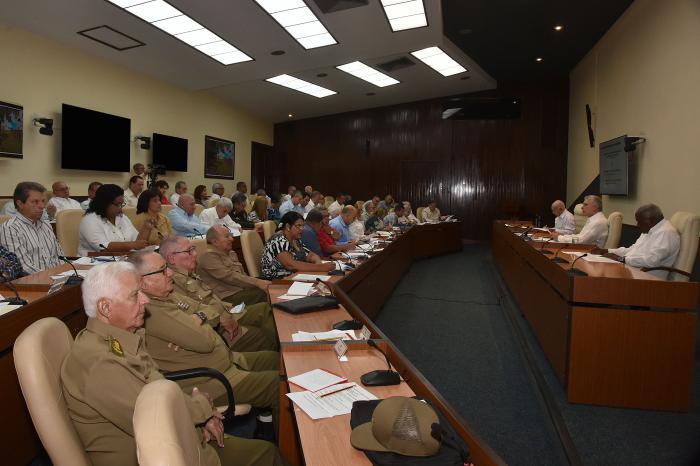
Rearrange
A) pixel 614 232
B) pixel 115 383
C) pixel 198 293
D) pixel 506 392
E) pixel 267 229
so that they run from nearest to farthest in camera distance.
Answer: pixel 115 383 → pixel 198 293 → pixel 506 392 → pixel 267 229 → pixel 614 232

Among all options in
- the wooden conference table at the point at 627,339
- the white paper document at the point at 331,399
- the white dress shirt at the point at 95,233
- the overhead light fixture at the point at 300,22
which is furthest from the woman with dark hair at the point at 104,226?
the wooden conference table at the point at 627,339

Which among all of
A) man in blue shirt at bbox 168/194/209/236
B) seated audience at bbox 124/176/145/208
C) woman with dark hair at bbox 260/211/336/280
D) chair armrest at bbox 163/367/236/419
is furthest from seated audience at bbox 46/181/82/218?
chair armrest at bbox 163/367/236/419

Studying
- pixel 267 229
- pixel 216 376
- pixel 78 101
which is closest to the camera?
pixel 216 376

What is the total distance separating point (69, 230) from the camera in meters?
4.09

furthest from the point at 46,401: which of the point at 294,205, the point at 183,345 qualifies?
the point at 294,205

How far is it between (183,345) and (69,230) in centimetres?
255

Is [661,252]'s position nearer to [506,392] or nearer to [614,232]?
[506,392]

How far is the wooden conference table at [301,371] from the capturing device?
4.18ft

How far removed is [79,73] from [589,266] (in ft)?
23.4

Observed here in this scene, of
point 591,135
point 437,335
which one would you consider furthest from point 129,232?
point 591,135

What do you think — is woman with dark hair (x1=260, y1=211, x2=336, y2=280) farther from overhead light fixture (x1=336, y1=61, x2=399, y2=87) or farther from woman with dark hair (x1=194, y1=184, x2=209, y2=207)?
overhead light fixture (x1=336, y1=61, x2=399, y2=87)

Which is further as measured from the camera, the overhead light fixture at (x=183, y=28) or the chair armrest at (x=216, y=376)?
the overhead light fixture at (x=183, y=28)

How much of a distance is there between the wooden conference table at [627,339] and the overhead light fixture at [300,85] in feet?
24.5

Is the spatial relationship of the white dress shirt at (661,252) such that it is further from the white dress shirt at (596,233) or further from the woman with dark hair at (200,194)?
the woman with dark hair at (200,194)
